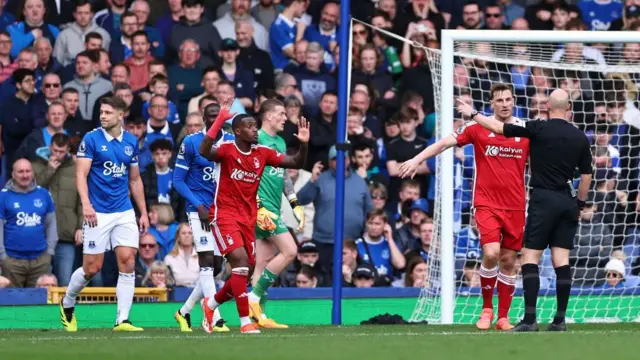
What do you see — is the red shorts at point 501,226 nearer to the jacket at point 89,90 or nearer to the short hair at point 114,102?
the short hair at point 114,102

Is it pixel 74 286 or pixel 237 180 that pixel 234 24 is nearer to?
pixel 74 286

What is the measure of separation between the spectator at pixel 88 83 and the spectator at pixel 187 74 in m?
0.90

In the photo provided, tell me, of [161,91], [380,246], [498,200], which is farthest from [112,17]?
[498,200]

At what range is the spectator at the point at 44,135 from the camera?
16.7 m

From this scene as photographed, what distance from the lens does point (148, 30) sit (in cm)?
1831

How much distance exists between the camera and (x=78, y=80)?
1744 centimetres

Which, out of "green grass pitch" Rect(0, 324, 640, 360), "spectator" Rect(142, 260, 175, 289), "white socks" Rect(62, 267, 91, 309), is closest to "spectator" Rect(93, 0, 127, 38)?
"spectator" Rect(142, 260, 175, 289)

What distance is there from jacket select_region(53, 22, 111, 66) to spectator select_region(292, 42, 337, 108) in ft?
8.61

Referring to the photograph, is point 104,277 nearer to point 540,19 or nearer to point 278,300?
point 278,300

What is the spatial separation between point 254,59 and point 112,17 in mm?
1871

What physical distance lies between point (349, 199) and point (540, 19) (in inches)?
180

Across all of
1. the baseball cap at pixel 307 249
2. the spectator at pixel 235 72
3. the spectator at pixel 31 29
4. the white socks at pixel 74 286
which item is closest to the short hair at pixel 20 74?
the spectator at pixel 31 29

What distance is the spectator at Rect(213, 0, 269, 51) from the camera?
18.8 meters

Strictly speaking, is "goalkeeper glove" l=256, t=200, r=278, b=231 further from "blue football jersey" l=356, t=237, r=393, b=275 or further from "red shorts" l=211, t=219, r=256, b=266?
"blue football jersey" l=356, t=237, r=393, b=275
